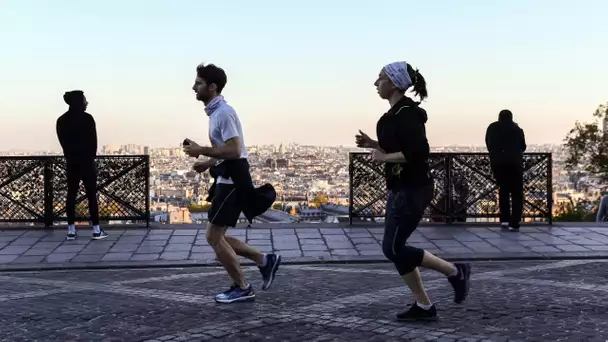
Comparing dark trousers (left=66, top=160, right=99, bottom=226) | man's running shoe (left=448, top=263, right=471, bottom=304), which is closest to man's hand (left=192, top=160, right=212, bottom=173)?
man's running shoe (left=448, top=263, right=471, bottom=304)

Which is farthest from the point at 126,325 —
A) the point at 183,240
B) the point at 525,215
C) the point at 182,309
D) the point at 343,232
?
the point at 525,215

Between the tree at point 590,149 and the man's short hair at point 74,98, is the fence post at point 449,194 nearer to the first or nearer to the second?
the man's short hair at point 74,98

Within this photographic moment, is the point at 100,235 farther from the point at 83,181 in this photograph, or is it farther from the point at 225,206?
the point at 225,206

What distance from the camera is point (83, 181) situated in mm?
9820

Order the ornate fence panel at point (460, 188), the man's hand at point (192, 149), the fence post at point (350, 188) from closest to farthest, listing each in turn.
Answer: the man's hand at point (192, 149) < the fence post at point (350, 188) < the ornate fence panel at point (460, 188)

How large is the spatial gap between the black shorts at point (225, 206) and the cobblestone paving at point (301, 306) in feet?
2.21

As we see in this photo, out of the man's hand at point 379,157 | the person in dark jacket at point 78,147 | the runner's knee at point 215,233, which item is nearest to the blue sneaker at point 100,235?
the person in dark jacket at point 78,147

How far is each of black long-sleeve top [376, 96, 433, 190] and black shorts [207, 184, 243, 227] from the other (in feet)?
4.06

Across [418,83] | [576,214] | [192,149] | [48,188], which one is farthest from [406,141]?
[576,214]

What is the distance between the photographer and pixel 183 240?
31.4ft

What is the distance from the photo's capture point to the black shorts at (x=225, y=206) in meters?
5.61

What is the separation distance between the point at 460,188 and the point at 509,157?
3.90 ft

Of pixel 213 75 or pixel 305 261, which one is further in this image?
pixel 305 261

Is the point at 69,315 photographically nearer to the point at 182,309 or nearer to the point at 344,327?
the point at 182,309
